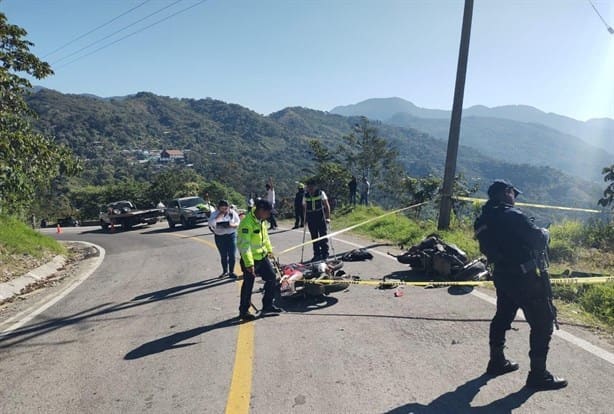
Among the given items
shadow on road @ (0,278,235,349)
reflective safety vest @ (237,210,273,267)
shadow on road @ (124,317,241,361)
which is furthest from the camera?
shadow on road @ (0,278,235,349)

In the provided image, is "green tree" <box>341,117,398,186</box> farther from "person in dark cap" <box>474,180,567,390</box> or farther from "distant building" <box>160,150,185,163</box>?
"distant building" <box>160,150,185,163</box>

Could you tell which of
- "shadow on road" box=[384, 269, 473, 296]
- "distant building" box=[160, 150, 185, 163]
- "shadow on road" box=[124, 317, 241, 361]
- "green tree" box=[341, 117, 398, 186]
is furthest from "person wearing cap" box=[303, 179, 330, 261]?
"distant building" box=[160, 150, 185, 163]

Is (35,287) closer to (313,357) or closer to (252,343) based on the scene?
(252,343)

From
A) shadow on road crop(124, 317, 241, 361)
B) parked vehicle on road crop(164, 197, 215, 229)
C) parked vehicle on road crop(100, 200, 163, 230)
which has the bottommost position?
parked vehicle on road crop(100, 200, 163, 230)

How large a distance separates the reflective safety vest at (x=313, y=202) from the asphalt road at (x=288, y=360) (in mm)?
3243

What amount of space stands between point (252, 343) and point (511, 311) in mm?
2800

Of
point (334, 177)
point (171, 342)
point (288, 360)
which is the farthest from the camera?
point (334, 177)

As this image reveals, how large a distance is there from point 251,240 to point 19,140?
353 inches

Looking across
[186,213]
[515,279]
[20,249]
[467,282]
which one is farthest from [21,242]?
[515,279]

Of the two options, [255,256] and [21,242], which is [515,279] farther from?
[21,242]

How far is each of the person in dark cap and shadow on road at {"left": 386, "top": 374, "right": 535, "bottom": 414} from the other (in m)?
0.27

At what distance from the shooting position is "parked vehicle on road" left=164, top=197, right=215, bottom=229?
2267 cm

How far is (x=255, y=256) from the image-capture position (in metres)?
6.29

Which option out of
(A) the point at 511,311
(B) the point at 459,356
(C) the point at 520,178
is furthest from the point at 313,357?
(C) the point at 520,178
